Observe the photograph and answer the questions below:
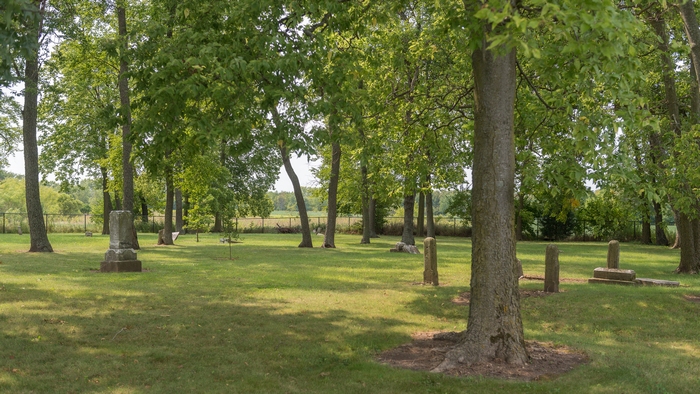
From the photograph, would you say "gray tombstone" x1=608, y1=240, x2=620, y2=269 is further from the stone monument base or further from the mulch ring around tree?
the stone monument base

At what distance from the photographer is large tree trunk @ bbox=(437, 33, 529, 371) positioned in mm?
8102

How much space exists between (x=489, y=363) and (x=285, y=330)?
3.54 meters

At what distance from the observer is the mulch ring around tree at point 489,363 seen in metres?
7.77

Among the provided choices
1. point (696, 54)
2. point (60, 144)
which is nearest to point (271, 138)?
point (696, 54)

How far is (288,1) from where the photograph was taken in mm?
9375

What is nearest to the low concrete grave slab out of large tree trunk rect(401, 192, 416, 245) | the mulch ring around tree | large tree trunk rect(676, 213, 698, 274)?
large tree trunk rect(676, 213, 698, 274)

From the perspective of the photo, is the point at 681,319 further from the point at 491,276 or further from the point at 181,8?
the point at 181,8

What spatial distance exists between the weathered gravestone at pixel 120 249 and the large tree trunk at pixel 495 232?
470 inches

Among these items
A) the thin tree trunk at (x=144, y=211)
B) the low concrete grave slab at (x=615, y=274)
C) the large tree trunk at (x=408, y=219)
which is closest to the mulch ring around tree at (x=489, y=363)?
the low concrete grave slab at (x=615, y=274)

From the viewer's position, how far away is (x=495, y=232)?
8102mm

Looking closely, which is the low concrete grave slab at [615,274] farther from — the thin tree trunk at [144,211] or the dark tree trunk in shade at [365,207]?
the thin tree trunk at [144,211]

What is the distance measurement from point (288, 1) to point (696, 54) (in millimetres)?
8986

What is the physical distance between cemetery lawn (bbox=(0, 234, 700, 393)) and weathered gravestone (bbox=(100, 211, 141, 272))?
2.26ft

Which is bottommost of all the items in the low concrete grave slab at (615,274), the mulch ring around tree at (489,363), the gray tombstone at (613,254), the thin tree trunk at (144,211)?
the mulch ring around tree at (489,363)
